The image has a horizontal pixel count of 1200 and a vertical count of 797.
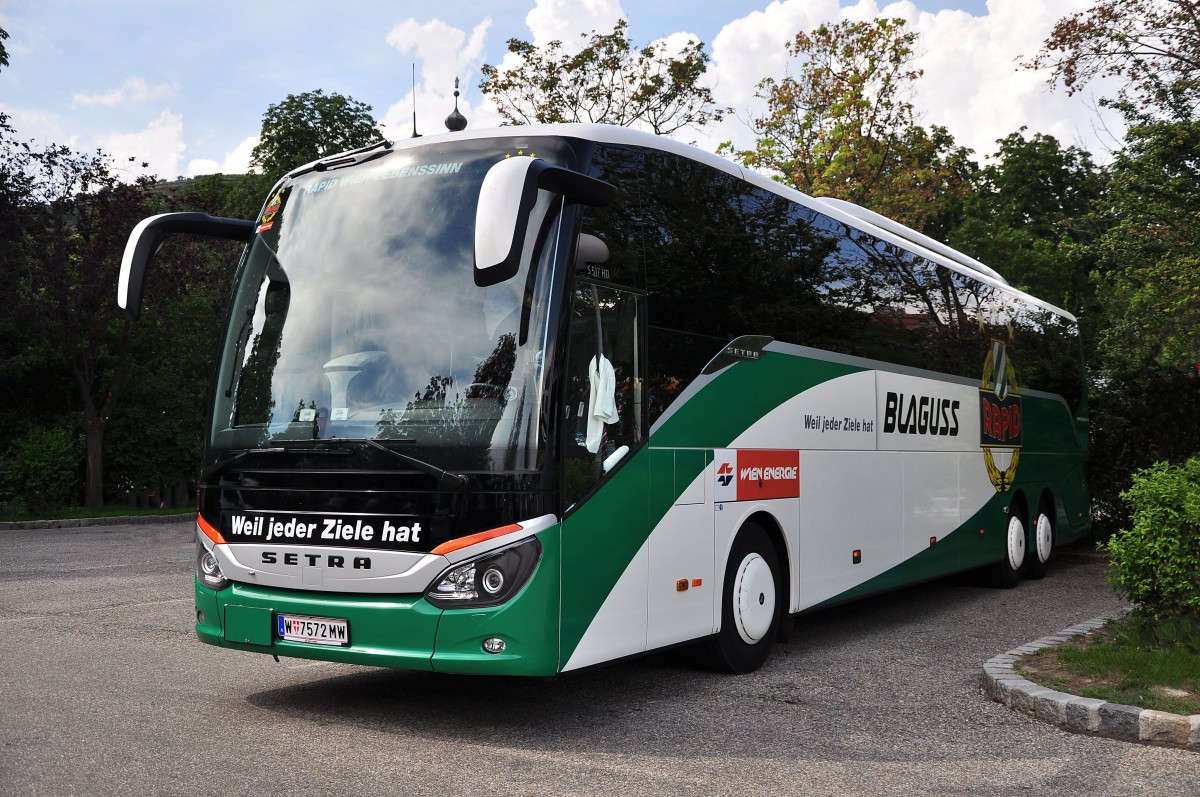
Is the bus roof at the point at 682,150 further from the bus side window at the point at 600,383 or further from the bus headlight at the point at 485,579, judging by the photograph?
the bus headlight at the point at 485,579

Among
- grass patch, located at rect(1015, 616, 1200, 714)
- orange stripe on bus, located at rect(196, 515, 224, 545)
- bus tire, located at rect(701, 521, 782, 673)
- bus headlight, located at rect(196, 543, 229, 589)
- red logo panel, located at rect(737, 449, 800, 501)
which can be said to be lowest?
grass patch, located at rect(1015, 616, 1200, 714)

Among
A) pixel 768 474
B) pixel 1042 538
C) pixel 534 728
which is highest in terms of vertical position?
pixel 768 474

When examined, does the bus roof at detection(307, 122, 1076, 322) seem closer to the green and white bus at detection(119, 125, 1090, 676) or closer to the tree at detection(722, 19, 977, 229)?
the green and white bus at detection(119, 125, 1090, 676)

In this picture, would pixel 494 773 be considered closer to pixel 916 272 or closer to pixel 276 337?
pixel 276 337

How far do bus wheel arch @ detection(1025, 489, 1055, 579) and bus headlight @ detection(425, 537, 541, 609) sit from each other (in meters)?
10.3

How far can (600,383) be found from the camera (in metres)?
6.64

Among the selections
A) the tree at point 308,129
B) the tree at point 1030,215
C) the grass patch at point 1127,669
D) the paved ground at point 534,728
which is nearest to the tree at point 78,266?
the tree at point 308,129

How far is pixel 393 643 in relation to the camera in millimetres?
6094

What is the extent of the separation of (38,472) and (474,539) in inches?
811

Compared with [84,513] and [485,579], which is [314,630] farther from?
[84,513]

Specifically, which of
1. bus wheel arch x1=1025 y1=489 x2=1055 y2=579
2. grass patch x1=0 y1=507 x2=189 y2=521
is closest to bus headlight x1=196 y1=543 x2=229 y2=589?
bus wheel arch x1=1025 y1=489 x2=1055 y2=579

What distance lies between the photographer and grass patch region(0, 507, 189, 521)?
23.4m

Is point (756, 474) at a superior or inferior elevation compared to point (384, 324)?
inferior

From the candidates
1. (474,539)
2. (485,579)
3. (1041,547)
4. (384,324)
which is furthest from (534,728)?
(1041,547)
